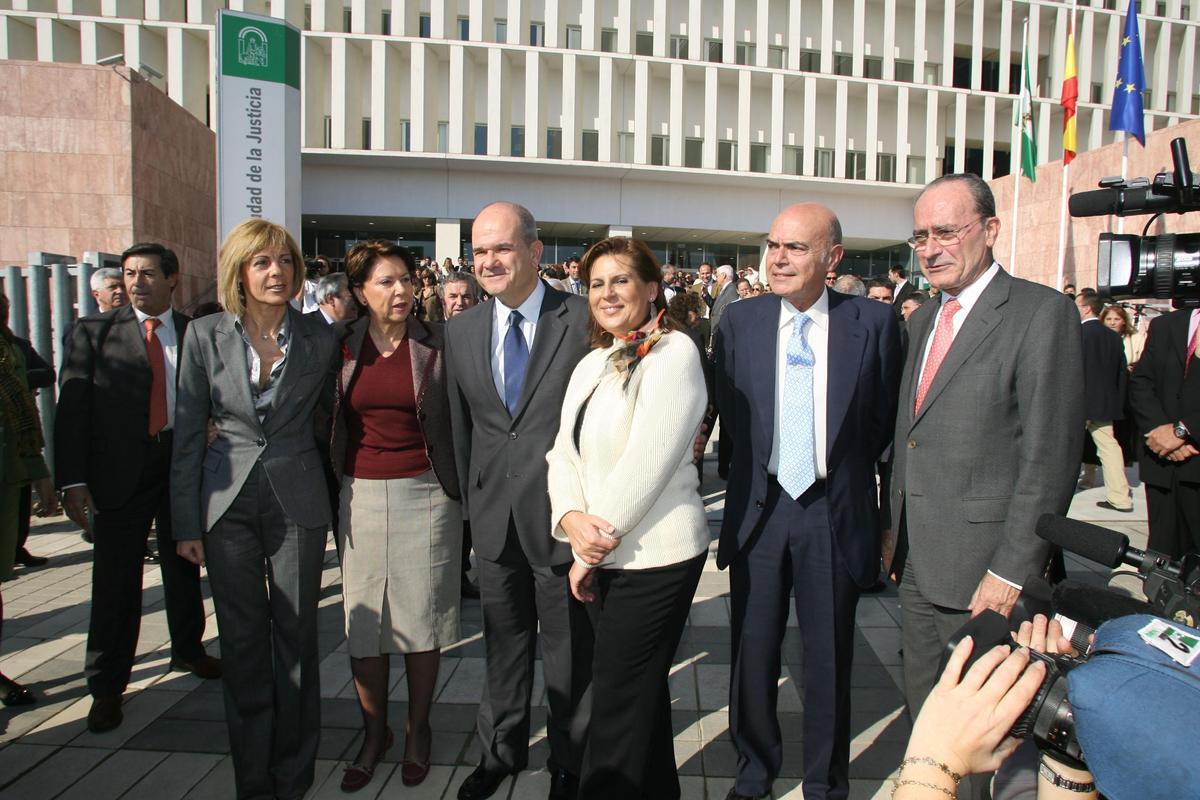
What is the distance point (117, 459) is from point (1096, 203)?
13.0 feet

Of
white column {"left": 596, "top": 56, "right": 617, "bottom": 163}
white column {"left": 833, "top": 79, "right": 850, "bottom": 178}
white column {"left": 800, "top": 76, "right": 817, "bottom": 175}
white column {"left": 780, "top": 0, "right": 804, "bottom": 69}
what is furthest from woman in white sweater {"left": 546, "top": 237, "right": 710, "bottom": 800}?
white column {"left": 780, "top": 0, "right": 804, "bottom": 69}

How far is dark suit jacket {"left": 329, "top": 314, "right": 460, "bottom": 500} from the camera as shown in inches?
118

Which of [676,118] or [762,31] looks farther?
[762,31]

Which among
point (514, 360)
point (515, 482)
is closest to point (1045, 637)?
point (515, 482)

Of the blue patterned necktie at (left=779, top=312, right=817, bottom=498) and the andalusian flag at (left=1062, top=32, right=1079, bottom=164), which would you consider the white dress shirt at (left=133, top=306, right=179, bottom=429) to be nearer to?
the blue patterned necktie at (left=779, top=312, right=817, bottom=498)

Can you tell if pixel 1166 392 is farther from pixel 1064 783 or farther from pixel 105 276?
pixel 105 276

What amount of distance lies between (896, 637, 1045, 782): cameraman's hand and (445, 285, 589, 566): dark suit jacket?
70.7 inches

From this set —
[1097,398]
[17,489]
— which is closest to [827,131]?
[1097,398]

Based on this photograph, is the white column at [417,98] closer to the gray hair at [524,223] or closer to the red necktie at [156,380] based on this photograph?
the red necktie at [156,380]

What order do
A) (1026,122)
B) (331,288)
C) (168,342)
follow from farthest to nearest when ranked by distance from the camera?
(1026,122) → (331,288) → (168,342)

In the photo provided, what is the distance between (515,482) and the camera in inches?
109

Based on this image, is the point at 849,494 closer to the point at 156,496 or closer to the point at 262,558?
the point at 262,558

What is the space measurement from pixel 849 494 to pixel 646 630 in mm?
889

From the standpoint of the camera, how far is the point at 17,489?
140 inches
